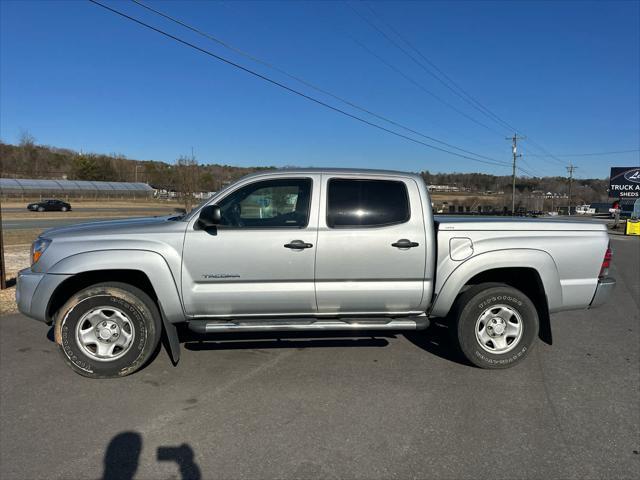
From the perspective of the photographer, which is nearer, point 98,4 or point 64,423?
point 64,423

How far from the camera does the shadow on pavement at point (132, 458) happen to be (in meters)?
2.74

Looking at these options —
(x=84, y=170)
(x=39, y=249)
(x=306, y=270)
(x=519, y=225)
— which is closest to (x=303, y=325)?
(x=306, y=270)

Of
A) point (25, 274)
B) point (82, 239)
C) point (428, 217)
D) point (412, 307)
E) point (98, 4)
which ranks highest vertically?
point (98, 4)

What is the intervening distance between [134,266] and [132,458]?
5.51ft

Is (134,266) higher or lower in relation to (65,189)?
lower

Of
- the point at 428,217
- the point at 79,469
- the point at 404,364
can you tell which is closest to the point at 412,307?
the point at 404,364

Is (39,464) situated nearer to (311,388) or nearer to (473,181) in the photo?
(311,388)

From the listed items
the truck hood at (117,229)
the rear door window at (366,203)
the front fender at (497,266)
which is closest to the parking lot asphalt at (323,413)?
the front fender at (497,266)

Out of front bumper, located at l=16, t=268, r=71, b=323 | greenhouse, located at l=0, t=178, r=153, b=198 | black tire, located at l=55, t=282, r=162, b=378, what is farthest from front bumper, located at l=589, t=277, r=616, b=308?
greenhouse, located at l=0, t=178, r=153, b=198

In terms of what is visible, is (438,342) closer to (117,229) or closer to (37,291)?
(117,229)

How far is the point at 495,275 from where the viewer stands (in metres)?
4.57

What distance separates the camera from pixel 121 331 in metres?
4.10

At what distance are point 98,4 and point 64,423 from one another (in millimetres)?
7972

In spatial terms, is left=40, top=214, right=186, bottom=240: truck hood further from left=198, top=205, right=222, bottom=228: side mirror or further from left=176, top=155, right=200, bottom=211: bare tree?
left=176, top=155, right=200, bottom=211: bare tree
